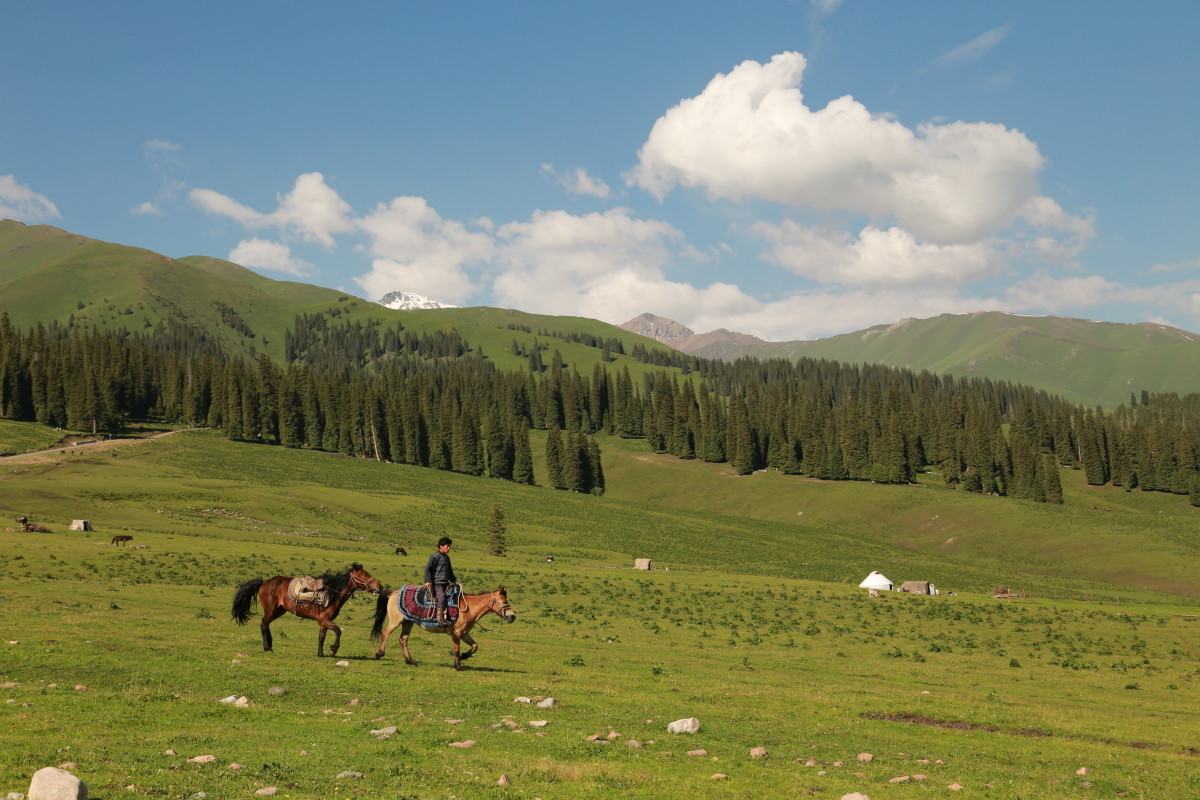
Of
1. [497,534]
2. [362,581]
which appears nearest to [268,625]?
[362,581]

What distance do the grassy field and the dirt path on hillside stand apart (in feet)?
82.1

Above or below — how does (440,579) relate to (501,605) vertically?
above

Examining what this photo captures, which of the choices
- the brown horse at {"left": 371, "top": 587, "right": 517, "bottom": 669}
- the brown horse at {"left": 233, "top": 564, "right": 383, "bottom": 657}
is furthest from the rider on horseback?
the brown horse at {"left": 233, "top": 564, "right": 383, "bottom": 657}

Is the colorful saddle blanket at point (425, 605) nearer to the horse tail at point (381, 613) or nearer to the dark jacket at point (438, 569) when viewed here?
the dark jacket at point (438, 569)

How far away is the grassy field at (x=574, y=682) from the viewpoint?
41.2 ft

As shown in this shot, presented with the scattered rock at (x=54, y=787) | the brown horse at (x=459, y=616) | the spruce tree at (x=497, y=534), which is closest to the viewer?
the scattered rock at (x=54, y=787)

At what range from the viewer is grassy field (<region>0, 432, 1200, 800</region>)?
1255 centimetres

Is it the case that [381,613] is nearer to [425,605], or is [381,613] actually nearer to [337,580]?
[337,580]

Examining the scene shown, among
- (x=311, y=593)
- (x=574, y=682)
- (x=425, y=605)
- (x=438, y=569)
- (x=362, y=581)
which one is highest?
(x=438, y=569)

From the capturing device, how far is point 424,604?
22406mm

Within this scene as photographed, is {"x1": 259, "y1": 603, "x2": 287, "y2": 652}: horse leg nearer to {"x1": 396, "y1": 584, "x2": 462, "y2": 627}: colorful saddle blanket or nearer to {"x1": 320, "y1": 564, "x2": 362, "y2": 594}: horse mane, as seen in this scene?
{"x1": 320, "y1": 564, "x2": 362, "y2": 594}: horse mane

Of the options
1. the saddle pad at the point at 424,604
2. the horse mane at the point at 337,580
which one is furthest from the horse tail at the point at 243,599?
the saddle pad at the point at 424,604

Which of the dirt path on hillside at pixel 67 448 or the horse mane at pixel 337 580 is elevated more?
the dirt path on hillside at pixel 67 448

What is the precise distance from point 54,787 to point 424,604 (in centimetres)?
1372
